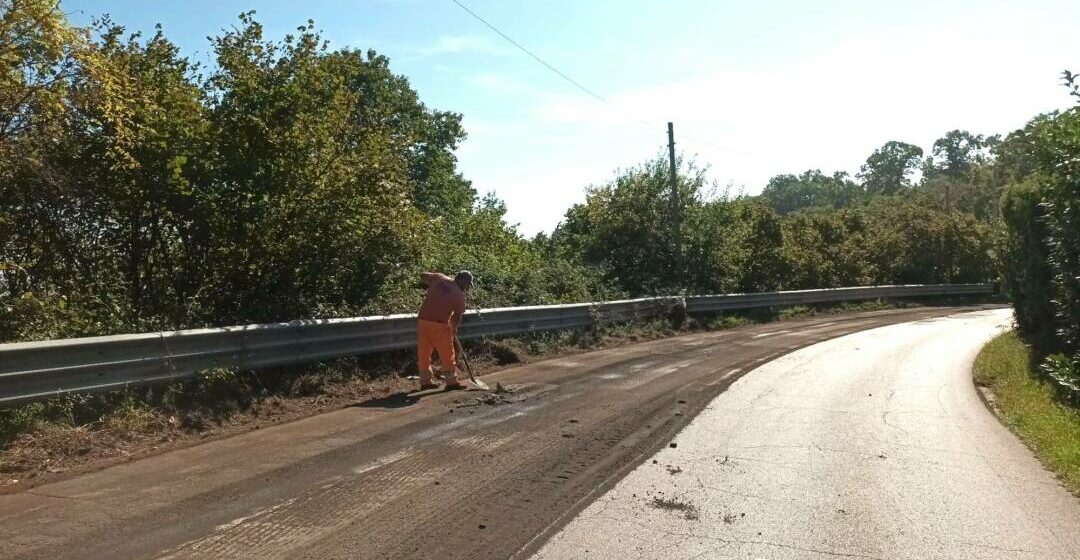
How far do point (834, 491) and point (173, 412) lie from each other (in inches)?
229

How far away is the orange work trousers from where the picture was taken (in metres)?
10.0

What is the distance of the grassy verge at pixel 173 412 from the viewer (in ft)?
20.4

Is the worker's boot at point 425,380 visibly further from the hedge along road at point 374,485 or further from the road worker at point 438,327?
the hedge along road at point 374,485

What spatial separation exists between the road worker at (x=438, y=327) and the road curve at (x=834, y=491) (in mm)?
3284

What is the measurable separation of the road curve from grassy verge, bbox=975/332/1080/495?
0.18m

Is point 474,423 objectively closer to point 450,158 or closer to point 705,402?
point 705,402

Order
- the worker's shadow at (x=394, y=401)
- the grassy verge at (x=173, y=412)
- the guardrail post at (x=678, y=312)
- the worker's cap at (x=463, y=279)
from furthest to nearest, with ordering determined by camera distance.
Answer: the guardrail post at (x=678, y=312), the worker's cap at (x=463, y=279), the worker's shadow at (x=394, y=401), the grassy verge at (x=173, y=412)

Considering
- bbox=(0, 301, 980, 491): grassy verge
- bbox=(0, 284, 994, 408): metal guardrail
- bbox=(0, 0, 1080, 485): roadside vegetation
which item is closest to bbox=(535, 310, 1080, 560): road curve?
bbox=(0, 0, 1080, 485): roadside vegetation

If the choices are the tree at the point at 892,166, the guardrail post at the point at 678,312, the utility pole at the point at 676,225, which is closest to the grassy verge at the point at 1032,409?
the guardrail post at the point at 678,312

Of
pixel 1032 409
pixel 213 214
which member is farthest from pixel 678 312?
pixel 213 214

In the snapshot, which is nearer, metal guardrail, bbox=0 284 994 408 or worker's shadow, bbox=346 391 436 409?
metal guardrail, bbox=0 284 994 408

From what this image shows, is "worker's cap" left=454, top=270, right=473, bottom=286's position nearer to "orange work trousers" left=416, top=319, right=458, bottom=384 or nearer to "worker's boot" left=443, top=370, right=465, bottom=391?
"orange work trousers" left=416, top=319, right=458, bottom=384

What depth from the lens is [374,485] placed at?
226 inches

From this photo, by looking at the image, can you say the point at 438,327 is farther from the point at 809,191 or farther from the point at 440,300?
the point at 809,191
